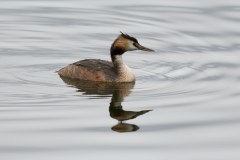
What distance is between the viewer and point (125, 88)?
657 inches

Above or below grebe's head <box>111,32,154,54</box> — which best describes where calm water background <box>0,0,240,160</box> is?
below

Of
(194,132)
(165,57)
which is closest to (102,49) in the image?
(165,57)

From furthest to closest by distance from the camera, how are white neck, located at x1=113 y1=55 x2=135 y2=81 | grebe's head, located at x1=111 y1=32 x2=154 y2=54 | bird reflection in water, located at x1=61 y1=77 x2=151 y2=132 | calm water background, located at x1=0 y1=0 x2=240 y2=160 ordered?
grebe's head, located at x1=111 y1=32 x2=154 y2=54 < white neck, located at x1=113 y1=55 x2=135 y2=81 < bird reflection in water, located at x1=61 y1=77 x2=151 y2=132 < calm water background, located at x1=0 y1=0 x2=240 y2=160

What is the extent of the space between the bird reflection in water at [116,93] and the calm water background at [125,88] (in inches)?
2.4

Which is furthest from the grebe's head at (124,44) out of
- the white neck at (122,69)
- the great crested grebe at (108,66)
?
the white neck at (122,69)

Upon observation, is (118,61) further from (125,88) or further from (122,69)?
(125,88)

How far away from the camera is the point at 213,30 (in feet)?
66.4

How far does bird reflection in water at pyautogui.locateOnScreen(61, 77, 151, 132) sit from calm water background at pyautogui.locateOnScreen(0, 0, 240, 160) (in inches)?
2.4

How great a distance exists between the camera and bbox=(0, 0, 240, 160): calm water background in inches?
500

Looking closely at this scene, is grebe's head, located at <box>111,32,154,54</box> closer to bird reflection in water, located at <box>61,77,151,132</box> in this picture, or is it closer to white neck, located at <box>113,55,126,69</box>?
white neck, located at <box>113,55,126,69</box>

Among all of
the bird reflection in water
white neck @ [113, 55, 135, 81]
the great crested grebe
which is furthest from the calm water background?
the great crested grebe

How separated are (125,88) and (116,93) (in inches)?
15.3

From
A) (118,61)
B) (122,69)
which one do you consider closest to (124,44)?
(118,61)

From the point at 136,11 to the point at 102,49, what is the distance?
3136mm
